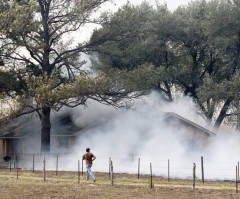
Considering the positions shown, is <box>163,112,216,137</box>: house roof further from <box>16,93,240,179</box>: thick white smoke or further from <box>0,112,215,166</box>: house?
<box>16,93,240,179</box>: thick white smoke

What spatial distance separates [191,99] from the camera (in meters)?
61.1

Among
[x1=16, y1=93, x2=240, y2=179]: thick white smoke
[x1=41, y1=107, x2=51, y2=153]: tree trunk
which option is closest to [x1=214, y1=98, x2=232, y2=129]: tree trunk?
[x1=16, y1=93, x2=240, y2=179]: thick white smoke

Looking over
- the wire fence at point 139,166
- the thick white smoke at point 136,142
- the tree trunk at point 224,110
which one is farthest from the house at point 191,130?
the tree trunk at point 224,110

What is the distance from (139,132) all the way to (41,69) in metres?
9.95

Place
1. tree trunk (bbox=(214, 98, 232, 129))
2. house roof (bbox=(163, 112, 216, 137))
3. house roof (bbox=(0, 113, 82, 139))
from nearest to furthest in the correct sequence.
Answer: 1. house roof (bbox=(163, 112, 216, 137))
2. house roof (bbox=(0, 113, 82, 139))
3. tree trunk (bbox=(214, 98, 232, 129))

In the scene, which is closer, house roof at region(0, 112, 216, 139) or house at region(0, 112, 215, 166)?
house roof at region(0, 112, 216, 139)

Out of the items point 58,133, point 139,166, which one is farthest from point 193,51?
point 139,166

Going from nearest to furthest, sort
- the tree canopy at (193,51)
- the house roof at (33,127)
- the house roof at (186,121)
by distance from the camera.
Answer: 1. the house roof at (186,121)
2. the house roof at (33,127)
3. the tree canopy at (193,51)

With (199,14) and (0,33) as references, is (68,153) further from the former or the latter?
(199,14)

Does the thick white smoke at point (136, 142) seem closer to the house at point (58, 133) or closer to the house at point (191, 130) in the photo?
the house at point (191, 130)

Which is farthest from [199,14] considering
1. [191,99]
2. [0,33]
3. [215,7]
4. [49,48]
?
[0,33]

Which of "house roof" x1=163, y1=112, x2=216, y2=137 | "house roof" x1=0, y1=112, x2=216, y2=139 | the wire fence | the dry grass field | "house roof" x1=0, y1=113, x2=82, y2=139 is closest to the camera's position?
the dry grass field

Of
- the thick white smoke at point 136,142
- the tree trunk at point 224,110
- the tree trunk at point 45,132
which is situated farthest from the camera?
the tree trunk at point 224,110

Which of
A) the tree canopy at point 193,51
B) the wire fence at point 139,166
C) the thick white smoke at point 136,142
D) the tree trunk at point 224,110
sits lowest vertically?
the wire fence at point 139,166
